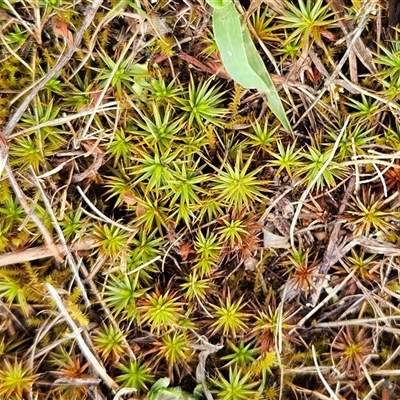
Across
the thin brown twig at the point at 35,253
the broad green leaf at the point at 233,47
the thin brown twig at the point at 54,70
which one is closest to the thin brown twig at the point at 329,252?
the broad green leaf at the point at 233,47

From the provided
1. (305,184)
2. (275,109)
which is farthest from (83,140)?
(305,184)

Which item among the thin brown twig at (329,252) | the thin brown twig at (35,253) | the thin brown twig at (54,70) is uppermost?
the thin brown twig at (54,70)

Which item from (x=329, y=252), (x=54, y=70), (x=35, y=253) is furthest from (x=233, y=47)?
(x=35, y=253)

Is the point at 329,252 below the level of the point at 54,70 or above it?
below

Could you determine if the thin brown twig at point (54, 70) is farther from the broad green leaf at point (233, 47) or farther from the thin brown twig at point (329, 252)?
the thin brown twig at point (329, 252)

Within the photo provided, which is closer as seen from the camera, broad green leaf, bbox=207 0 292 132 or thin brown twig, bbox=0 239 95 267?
broad green leaf, bbox=207 0 292 132

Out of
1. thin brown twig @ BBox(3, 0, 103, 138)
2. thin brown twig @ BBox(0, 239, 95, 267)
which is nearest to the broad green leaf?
thin brown twig @ BBox(3, 0, 103, 138)

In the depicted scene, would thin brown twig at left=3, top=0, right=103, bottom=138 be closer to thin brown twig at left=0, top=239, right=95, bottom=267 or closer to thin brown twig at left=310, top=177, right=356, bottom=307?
thin brown twig at left=0, top=239, right=95, bottom=267

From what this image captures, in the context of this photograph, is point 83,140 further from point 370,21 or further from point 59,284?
point 370,21

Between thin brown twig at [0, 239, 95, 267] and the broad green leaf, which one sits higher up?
the broad green leaf

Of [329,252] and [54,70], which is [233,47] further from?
[329,252]

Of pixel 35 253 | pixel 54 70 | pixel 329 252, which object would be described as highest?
pixel 54 70
